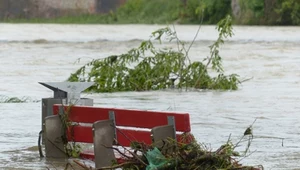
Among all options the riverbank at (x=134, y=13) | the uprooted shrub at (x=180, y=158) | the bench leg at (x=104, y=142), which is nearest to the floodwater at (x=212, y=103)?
the bench leg at (x=104, y=142)

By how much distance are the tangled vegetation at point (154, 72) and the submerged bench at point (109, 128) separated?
7.68 m

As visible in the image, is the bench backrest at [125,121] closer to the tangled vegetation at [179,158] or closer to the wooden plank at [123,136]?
the wooden plank at [123,136]

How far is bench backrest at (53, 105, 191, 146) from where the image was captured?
7.75 meters

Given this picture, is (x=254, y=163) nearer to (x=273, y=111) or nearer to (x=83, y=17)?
(x=273, y=111)

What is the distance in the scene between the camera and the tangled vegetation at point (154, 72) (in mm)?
16766

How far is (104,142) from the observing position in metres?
8.12

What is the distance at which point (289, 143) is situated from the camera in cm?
1034

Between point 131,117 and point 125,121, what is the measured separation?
0.06 metres

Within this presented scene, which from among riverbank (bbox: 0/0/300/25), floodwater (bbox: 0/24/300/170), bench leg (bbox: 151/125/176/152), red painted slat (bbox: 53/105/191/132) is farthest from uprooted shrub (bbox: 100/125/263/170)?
riverbank (bbox: 0/0/300/25)

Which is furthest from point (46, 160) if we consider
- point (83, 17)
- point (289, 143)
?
point (83, 17)

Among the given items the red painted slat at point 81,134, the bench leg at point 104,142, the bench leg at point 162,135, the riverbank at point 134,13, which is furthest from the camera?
the riverbank at point 134,13

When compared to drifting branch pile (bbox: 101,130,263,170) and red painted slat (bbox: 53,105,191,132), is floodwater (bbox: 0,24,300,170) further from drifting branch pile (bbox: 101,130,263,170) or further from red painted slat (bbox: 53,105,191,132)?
drifting branch pile (bbox: 101,130,263,170)

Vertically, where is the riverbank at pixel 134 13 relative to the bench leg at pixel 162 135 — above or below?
above

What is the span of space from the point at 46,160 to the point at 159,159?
2.15 metres
